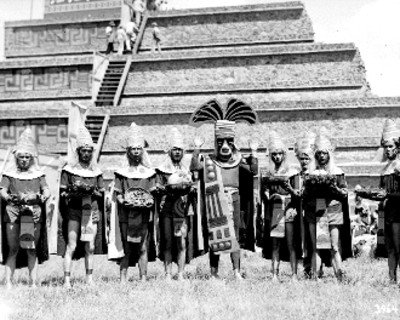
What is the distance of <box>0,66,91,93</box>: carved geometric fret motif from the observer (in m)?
22.9

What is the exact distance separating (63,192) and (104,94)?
1338cm

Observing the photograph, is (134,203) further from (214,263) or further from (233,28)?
(233,28)

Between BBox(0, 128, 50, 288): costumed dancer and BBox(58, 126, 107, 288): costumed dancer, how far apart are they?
0.33 meters

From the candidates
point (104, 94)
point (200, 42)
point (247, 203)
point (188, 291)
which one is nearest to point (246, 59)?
point (200, 42)

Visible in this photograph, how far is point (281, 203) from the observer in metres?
9.84

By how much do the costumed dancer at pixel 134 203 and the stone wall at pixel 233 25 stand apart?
14.6m

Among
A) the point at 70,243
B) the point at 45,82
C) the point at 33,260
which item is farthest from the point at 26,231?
the point at 45,82

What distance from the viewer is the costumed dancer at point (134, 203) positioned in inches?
380

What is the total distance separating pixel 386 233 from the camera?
9.32 meters

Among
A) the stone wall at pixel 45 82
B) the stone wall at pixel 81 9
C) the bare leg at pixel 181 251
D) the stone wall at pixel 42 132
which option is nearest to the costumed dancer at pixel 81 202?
the bare leg at pixel 181 251

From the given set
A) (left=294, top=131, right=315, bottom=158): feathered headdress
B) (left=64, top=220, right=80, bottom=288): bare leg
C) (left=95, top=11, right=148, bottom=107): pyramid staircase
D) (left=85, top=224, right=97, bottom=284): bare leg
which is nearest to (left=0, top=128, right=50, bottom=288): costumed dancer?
(left=64, top=220, right=80, bottom=288): bare leg

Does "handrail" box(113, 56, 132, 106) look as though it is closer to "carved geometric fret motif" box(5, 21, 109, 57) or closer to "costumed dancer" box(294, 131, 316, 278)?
"carved geometric fret motif" box(5, 21, 109, 57)

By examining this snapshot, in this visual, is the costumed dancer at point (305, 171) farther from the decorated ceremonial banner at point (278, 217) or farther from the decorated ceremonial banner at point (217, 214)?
the decorated ceremonial banner at point (217, 214)

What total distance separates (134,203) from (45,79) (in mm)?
14681
